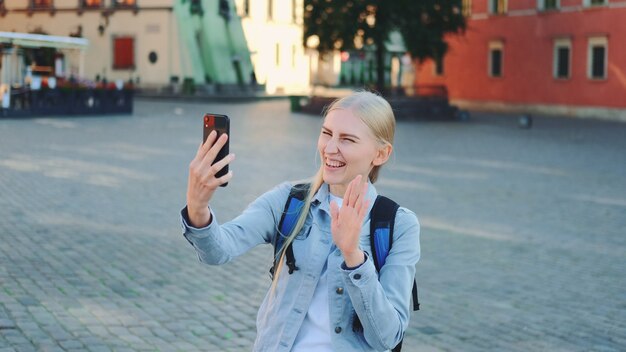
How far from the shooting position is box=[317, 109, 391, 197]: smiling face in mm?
2867

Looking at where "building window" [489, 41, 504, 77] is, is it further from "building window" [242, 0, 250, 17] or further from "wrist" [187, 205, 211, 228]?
"wrist" [187, 205, 211, 228]

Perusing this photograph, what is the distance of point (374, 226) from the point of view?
2902mm

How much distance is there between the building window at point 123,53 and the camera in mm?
51688

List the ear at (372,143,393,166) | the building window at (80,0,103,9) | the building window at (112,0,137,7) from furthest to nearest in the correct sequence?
the building window at (80,0,103,9) < the building window at (112,0,137,7) < the ear at (372,143,393,166)

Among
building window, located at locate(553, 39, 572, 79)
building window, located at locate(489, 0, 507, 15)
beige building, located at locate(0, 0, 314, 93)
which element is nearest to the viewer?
building window, located at locate(553, 39, 572, 79)

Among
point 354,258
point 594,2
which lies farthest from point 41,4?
point 354,258

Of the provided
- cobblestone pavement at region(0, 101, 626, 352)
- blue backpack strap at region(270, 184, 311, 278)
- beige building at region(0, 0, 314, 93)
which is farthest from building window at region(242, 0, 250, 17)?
blue backpack strap at region(270, 184, 311, 278)

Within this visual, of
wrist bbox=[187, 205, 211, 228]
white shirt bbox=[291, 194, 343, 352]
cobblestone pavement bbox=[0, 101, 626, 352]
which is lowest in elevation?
cobblestone pavement bbox=[0, 101, 626, 352]

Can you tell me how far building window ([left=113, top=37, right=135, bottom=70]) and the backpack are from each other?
49.8m

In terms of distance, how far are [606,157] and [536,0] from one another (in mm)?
23660

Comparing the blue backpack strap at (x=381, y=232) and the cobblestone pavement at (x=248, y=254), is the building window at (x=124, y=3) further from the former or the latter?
the blue backpack strap at (x=381, y=232)

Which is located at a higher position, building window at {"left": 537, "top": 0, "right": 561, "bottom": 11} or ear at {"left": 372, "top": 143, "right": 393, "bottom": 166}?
building window at {"left": 537, "top": 0, "right": 561, "bottom": 11}

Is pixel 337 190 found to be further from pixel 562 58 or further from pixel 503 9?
pixel 503 9

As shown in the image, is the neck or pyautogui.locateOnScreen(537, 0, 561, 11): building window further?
pyautogui.locateOnScreen(537, 0, 561, 11): building window
